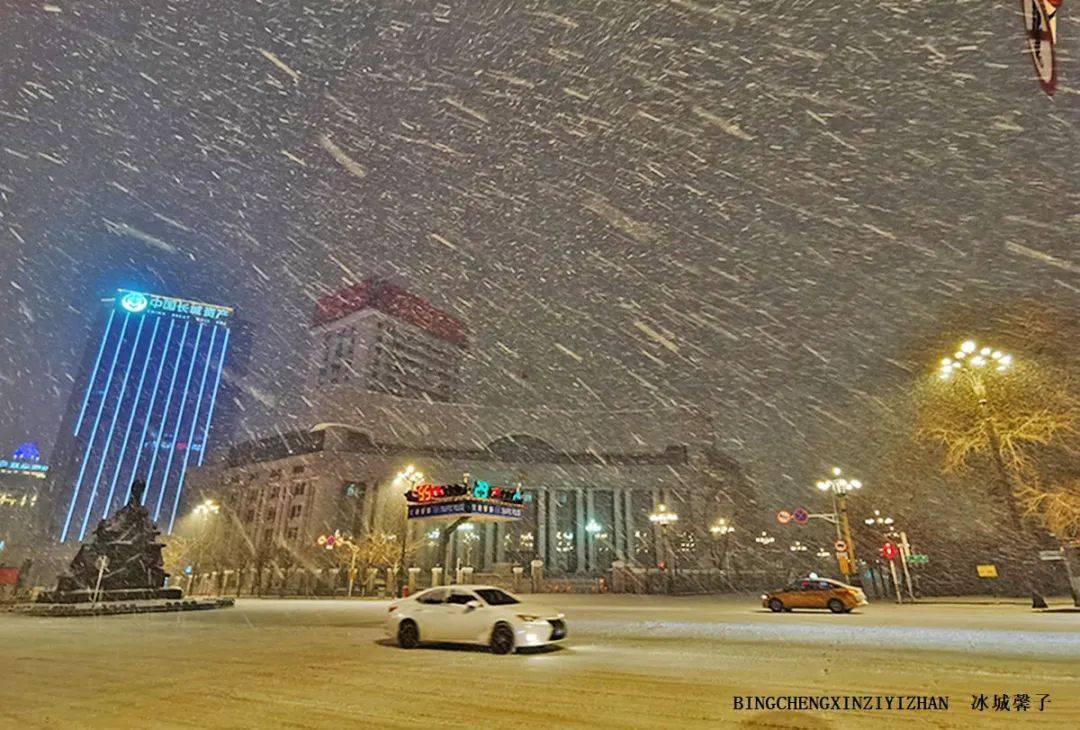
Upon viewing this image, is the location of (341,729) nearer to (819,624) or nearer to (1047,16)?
(1047,16)

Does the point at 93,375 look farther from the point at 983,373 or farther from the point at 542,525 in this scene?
the point at 983,373

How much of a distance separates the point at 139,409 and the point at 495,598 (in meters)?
159

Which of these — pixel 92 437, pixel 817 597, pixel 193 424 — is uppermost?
pixel 193 424

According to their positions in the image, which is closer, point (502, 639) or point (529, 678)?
point (529, 678)

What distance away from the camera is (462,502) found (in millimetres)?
30203

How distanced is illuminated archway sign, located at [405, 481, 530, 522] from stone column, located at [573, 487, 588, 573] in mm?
51490

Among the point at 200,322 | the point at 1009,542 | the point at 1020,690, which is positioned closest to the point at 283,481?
the point at 1009,542

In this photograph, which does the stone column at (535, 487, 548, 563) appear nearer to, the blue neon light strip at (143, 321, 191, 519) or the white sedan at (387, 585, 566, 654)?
the white sedan at (387, 585, 566, 654)

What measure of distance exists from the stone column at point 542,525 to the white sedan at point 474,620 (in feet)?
225

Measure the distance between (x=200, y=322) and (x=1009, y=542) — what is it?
174103mm

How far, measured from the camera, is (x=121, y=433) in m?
134

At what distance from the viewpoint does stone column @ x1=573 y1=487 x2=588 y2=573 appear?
80312mm

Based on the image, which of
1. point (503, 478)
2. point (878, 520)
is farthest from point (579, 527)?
point (878, 520)

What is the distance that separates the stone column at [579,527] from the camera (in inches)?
3162
